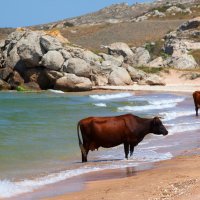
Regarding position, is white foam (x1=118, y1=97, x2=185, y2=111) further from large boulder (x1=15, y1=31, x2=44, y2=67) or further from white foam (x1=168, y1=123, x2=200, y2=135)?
large boulder (x1=15, y1=31, x2=44, y2=67)

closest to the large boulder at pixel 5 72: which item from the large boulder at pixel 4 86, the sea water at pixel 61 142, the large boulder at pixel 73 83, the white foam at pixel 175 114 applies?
the large boulder at pixel 4 86

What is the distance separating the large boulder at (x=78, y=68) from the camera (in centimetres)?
4400

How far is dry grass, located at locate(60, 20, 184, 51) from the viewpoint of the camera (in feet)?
269

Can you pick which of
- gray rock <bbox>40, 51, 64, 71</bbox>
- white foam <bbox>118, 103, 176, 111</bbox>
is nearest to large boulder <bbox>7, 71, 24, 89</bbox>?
gray rock <bbox>40, 51, 64, 71</bbox>

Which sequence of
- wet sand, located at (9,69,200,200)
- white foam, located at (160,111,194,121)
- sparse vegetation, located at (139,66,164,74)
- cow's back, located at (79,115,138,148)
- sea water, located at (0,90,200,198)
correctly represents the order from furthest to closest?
sparse vegetation, located at (139,66,164,74) < white foam, located at (160,111,194,121) < cow's back, located at (79,115,138,148) < sea water, located at (0,90,200,198) < wet sand, located at (9,69,200,200)

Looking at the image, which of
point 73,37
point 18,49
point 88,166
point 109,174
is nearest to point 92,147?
point 88,166

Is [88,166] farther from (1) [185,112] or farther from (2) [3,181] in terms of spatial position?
(1) [185,112]

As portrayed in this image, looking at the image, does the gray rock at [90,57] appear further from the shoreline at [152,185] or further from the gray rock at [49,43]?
the shoreline at [152,185]

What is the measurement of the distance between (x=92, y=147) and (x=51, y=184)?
10.9 ft

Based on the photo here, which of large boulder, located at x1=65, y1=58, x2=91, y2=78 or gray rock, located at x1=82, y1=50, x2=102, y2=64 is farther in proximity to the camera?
gray rock, located at x1=82, y1=50, x2=102, y2=64

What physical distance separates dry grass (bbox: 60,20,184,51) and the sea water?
4920 cm

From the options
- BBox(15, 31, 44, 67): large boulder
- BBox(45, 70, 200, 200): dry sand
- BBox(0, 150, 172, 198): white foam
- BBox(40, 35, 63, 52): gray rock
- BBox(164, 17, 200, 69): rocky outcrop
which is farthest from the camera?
BBox(164, 17, 200, 69): rocky outcrop

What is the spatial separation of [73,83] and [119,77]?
4543 mm

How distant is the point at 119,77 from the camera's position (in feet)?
151
